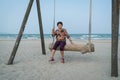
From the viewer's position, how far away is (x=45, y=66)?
24.6 feet

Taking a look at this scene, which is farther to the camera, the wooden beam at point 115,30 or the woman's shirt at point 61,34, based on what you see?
the woman's shirt at point 61,34

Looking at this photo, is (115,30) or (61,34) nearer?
(115,30)

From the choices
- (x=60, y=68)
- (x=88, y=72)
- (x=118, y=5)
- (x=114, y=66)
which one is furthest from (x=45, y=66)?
(x=118, y=5)

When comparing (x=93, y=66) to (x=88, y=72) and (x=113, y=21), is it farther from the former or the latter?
Result: (x=113, y=21)

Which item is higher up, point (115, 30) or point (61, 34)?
point (115, 30)

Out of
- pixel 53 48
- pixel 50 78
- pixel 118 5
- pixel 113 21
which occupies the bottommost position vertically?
pixel 50 78

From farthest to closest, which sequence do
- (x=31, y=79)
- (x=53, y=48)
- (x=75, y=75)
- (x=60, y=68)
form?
(x=53, y=48)
(x=60, y=68)
(x=75, y=75)
(x=31, y=79)

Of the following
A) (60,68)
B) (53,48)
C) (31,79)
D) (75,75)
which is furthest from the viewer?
(53,48)

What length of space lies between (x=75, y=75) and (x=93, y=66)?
1.46m

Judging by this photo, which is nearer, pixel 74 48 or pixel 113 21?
pixel 113 21

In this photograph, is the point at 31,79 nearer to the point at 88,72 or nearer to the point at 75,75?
the point at 75,75

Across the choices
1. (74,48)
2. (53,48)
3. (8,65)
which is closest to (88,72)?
(74,48)

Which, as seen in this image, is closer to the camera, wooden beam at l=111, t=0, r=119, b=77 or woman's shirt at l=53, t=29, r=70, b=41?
wooden beam at l=111, t=0, r=119, b=77

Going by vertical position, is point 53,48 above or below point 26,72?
above
